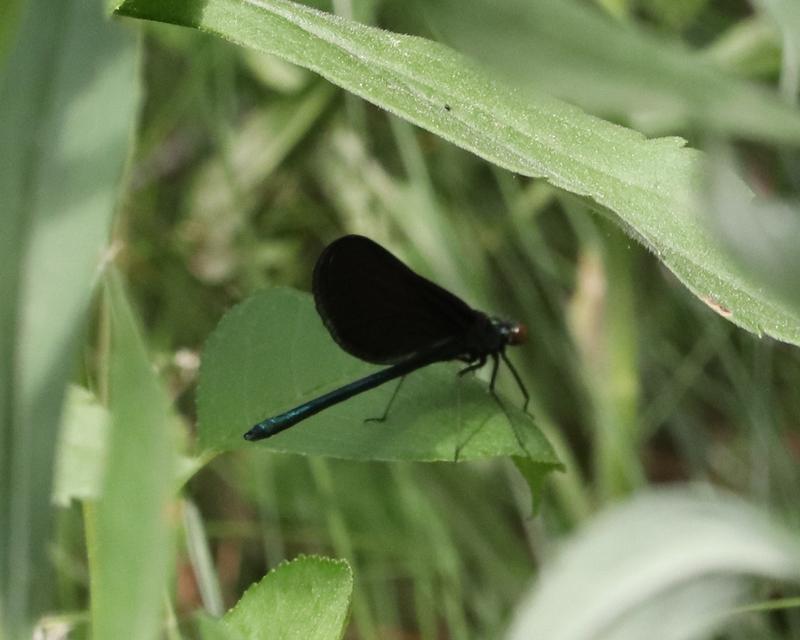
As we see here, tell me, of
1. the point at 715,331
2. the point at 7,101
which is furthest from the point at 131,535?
the point at 715,331

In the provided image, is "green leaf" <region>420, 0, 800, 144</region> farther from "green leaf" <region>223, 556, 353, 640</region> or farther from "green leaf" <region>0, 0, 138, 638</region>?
"green leaf" <region>223, 556, 353, 640</region>

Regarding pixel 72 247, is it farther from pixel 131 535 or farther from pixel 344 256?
pixel 344 256

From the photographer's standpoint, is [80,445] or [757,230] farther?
[80,445]

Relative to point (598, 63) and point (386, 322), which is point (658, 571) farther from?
point (386, 322)

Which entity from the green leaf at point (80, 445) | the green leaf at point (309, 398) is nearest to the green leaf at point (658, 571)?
the green leaf at point (309, 398)

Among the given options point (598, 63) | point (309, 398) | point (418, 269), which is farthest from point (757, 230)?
point (418, 269)
